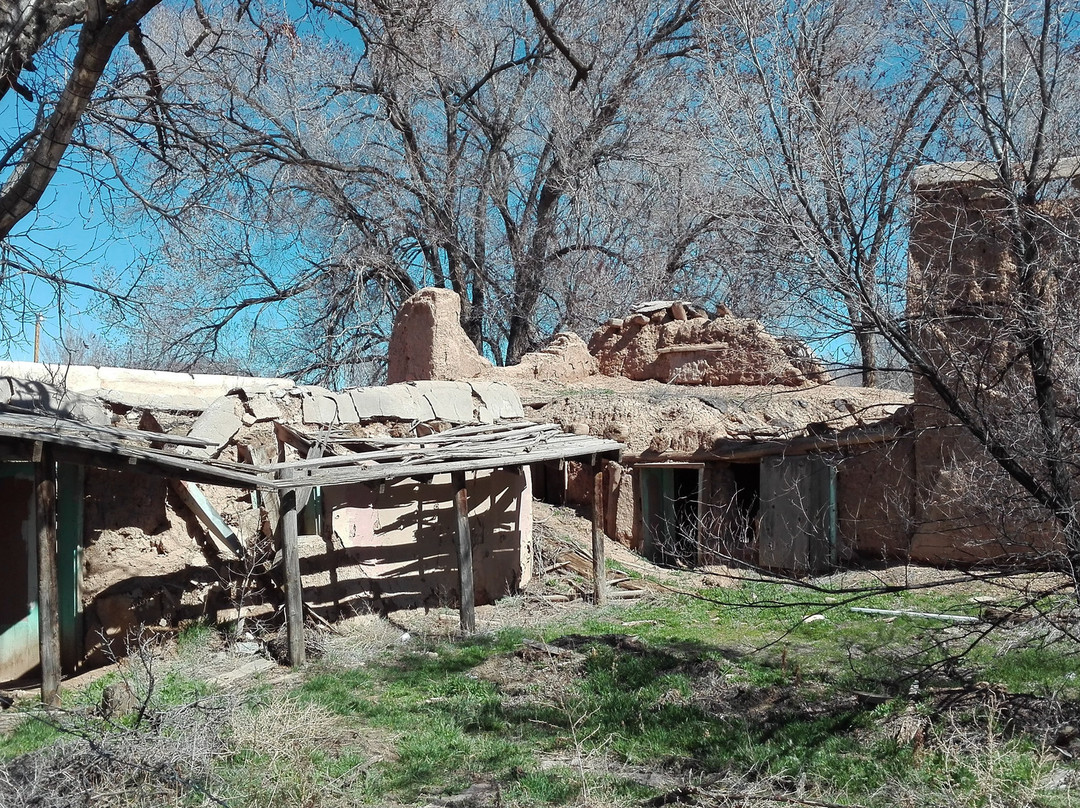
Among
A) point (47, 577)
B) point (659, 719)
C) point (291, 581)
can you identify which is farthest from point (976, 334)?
point (47, 577)

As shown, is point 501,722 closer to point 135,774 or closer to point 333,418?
point 135,774

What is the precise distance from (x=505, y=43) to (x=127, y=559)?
1746 centimetres

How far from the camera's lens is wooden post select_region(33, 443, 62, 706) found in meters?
7.86

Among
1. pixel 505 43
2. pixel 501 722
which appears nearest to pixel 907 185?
pixel 501 722

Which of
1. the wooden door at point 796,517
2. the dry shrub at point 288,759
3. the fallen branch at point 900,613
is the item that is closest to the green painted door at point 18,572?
the dry shrub at point 288,759

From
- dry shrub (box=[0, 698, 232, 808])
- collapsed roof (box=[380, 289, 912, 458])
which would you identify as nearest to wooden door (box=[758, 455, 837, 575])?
collapsed roof (box=[380, 289, 912, 458])

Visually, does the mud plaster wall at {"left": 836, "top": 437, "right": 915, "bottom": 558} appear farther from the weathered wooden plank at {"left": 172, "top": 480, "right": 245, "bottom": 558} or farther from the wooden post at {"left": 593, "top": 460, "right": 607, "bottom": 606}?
the weathered wooden plank at {"left": 172, "top": 480, "right": 245, "bottom": 558}

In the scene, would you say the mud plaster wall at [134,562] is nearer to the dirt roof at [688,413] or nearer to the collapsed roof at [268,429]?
the collapsed roof at [268,429]

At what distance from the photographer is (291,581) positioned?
9.21 meters

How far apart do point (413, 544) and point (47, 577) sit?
4535 mm

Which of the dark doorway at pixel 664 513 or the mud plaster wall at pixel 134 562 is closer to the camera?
the mud plaster wall at pixel 134 562

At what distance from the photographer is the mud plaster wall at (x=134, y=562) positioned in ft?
30.6

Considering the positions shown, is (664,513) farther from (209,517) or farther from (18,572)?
(18,572)

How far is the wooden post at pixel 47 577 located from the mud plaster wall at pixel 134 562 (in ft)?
3.41
